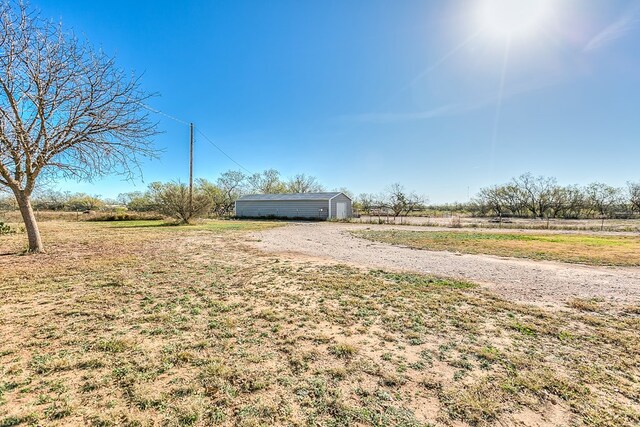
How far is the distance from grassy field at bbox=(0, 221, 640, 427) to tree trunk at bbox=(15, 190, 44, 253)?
3.08 metres

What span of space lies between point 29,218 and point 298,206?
21656 millimetres

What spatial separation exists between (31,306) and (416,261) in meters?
7.34

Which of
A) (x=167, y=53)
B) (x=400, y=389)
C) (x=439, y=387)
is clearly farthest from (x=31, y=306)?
(x=167, y=53)

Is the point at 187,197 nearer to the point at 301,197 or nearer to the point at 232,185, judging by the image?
the point at 301,197

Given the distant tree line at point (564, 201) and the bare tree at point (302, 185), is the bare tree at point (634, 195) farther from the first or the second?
the bare tree at point (302, 185)

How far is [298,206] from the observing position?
91.5ft

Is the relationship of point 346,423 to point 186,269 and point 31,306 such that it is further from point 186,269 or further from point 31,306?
point 186,269

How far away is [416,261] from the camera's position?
280 inches

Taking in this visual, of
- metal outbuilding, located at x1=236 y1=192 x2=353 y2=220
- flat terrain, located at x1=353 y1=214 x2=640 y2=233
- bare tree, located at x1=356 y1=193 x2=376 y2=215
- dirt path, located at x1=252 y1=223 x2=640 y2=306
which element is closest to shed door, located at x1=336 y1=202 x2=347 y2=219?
metal outbuilding, located at x1=236 y1=192 x2=353 y2=220

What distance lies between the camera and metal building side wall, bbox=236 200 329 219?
2688 cm

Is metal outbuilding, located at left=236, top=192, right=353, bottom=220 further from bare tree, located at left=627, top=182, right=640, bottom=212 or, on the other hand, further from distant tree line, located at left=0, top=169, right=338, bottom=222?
bare tree, located at left=627, top=182, right=640, bottom=212

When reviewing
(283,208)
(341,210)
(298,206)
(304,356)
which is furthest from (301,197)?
(304,356)

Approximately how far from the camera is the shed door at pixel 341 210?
91.9ft

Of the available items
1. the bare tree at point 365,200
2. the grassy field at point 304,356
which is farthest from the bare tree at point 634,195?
the grassy field at point 304,356
